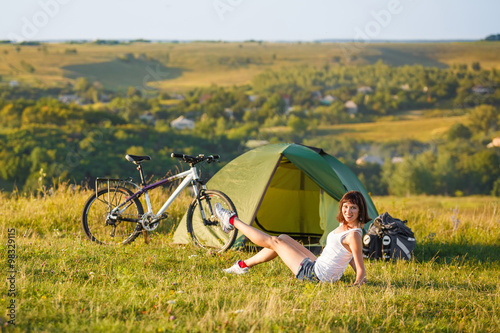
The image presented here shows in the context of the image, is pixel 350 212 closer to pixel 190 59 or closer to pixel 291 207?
pixel 291 207

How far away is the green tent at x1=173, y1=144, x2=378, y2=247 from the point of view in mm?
6398

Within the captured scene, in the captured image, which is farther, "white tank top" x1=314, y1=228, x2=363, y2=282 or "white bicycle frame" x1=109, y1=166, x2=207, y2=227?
"white bicycle frame" x1=109, y1=166, x2=207, y2=227

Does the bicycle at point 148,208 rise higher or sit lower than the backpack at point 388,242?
higher

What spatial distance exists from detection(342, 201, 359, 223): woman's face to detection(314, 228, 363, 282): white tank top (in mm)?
132

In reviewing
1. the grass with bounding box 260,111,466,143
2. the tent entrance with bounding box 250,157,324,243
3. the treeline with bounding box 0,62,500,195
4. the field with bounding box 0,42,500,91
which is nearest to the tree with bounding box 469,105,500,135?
the treeline with bounding box 0,62,500,195

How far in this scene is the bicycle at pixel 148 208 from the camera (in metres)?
5.68

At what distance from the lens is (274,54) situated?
118m

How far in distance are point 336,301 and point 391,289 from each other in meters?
0.80

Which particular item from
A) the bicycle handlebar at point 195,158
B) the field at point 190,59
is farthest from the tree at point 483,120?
the bicycle handlebar at point 195,158

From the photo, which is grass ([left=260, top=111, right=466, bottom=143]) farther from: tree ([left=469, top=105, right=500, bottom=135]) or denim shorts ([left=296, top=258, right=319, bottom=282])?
denim shorts ([left=296, top=258, right=319, bottom=282])

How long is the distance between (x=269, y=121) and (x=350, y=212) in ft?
252

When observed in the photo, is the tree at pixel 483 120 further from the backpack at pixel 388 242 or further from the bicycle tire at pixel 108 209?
the bicycle tire at pixel 108 209

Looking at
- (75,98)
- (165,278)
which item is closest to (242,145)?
(75,98)

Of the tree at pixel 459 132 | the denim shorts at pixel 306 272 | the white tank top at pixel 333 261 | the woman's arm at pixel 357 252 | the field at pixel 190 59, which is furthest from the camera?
the field at pixel 190 59
